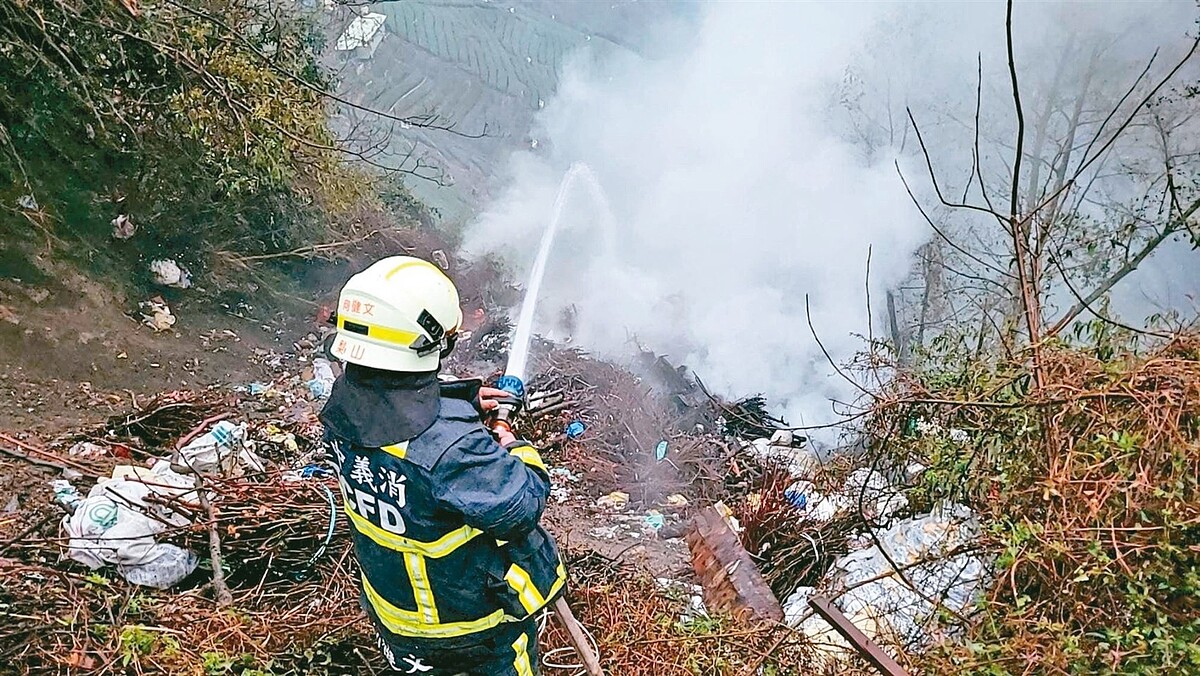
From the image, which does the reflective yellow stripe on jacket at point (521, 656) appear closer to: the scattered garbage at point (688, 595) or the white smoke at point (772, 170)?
the scattered garbage at point (688, 595)

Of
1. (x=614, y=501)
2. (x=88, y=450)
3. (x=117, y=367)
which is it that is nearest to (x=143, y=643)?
(x=88, y=450)

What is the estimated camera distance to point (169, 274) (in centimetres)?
736

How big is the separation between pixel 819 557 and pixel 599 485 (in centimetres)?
214

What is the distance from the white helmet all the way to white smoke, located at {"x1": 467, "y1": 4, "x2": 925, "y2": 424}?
686cm

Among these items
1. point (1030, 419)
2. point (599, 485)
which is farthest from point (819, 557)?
point (599, 485)

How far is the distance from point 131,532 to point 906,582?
3.31m

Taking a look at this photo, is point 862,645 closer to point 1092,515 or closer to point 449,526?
point 1092,515

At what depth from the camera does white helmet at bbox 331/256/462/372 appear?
1.87 metres

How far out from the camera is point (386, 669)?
2.93 metres

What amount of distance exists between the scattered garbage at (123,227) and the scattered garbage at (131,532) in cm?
454

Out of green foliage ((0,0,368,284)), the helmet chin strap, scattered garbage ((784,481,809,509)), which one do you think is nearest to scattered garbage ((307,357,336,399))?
green foliage ((0,0,368,284))

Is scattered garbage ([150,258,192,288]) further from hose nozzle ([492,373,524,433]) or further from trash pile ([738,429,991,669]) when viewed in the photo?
hose nozzle ([492,373,524,433])

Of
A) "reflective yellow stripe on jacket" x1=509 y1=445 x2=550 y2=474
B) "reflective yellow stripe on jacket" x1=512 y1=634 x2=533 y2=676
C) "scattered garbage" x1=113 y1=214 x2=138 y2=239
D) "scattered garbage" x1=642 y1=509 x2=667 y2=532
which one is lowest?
"reflective yellow stripe on jacket" x1=512 y1=634 x2=533 y2=676

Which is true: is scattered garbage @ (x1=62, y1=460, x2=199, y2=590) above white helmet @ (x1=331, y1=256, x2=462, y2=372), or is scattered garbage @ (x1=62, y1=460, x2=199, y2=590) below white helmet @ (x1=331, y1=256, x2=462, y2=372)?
below
